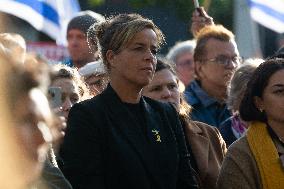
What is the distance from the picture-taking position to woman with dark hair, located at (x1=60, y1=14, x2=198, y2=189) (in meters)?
4.30

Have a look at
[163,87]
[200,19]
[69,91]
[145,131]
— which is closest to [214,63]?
[200,19]

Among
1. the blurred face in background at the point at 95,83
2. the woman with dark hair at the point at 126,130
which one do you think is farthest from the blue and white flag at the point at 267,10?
the woman with dark hair at the point at 126,130

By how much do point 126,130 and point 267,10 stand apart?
4452 mm

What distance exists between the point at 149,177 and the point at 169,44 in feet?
41.3

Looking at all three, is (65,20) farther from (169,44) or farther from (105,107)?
(169,44)

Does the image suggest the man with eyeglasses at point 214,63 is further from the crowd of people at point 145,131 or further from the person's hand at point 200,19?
the crowd of people at point 145,131

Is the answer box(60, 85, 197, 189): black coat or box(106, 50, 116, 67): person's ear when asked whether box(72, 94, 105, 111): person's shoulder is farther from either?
box(106, 50, 116, 67): person's ear

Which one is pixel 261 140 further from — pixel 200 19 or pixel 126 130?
pixel 200 19

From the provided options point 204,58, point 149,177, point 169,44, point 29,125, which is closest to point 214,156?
point 149,177

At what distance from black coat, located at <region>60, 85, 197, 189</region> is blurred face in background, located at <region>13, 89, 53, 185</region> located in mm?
1660

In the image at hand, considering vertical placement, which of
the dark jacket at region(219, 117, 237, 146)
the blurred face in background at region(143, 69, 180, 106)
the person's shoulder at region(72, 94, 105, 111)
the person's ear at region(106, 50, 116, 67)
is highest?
the person's ear at region(106, 50, 116, 67)

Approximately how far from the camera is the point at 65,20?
7.93 m

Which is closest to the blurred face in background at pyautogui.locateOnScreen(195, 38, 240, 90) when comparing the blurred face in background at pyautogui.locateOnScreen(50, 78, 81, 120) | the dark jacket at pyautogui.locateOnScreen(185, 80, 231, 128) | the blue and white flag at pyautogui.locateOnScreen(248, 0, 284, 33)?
the dark jacket at pyautogui.locateOnScreen(185, 80, 231, 128)

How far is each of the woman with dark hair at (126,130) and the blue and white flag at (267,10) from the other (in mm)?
3990
